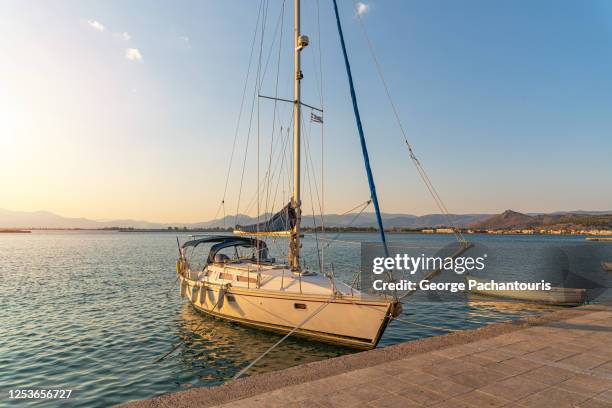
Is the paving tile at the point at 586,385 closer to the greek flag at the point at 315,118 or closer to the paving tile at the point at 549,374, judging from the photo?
the paving tile at the point at 549,374

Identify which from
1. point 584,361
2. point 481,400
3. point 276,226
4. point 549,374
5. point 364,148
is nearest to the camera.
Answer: point 481,400

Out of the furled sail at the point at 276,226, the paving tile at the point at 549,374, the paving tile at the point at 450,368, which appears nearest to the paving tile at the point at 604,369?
the paving tile at the point at 549,374

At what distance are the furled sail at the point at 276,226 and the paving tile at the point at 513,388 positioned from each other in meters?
9.58

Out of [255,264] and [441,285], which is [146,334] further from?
[441,285]

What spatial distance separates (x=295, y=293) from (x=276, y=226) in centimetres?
439

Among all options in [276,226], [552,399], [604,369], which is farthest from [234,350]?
[604,369]

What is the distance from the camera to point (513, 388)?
19.0 ft

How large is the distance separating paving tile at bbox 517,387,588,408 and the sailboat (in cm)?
488

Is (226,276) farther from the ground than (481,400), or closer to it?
farther from the ground

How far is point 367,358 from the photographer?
7328mm

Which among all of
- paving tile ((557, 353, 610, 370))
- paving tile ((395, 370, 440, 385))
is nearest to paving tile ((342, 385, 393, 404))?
paving tile ((395, 370, 440, 385))

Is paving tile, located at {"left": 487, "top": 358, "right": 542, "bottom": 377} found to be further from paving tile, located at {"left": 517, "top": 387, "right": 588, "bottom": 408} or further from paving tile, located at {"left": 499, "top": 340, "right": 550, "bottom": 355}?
paving tile, located at {"left": 517, "top": 387, "right": 588, "bottom": 408}

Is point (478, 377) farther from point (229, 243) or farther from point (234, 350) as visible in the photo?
point (229, 243)

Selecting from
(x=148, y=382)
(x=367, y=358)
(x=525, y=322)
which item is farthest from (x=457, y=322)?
(x=148, y=382)
